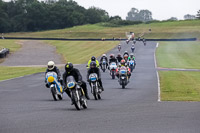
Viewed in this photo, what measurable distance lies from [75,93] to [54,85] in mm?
4073

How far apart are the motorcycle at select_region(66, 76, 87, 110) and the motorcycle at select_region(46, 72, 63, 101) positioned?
354 centimetres

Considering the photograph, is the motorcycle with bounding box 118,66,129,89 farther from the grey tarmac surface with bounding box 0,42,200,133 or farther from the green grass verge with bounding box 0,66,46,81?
the green grass verge with bounding box 0,66,46,81

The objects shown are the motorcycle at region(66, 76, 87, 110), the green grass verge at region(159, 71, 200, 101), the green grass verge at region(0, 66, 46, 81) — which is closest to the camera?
the motorcycle at region(66, 76, 87, 110)

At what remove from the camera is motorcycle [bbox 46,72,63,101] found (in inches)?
707

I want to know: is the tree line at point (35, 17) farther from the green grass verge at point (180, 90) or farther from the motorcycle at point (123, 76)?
the motorcycle at point (123, 76)

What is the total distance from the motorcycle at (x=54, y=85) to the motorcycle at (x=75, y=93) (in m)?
3.54

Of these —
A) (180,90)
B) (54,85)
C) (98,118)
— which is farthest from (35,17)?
(98,118)

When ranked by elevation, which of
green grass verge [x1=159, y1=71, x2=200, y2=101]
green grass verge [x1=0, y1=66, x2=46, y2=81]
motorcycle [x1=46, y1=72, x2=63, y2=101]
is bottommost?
green grass verge [x1=0, y1=66, x2=46, y2=81]

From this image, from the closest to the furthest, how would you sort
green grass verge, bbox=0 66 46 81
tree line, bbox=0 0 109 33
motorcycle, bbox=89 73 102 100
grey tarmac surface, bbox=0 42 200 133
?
grey tarmac surface, bbox=0 42 200 133, motorcycle, bbox=89 73 102 100, green grass verge, bbox=0 66 46 81, tree line, bbox=0 0 109 33

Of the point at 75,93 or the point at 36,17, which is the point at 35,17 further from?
the point at 75,93

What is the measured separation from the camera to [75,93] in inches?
557

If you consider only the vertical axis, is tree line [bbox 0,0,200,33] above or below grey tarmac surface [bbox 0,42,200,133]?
below

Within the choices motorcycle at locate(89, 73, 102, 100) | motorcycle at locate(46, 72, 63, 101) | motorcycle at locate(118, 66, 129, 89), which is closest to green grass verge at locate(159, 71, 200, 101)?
motorcycle at locate(118, 66, 129, 89)

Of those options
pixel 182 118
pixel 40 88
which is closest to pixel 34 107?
pixel 182 118
